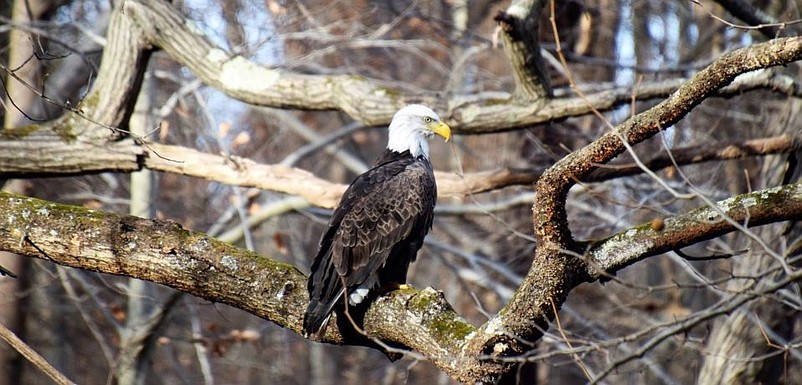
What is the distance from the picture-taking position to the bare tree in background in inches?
163

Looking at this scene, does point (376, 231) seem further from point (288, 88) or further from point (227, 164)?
point (227, 164)

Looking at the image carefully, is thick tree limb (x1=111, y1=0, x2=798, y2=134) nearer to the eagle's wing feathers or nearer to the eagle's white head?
the eagle's white head

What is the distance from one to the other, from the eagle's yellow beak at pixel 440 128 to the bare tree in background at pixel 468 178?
0.21 meters

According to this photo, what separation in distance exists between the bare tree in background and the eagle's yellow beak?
21 centimetres

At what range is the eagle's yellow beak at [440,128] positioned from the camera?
21.4ft

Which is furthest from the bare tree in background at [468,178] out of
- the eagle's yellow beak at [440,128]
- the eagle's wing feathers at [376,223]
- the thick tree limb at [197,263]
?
the eagle's wing feathers at [376,223]

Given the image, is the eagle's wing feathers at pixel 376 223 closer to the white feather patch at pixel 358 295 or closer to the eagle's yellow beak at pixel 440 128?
the white feather patch at pixel 358 295

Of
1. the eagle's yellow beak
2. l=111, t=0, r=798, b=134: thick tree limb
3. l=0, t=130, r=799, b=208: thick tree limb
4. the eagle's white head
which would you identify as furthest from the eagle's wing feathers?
l=111, t=0, r=798, b=134: thick tree limb

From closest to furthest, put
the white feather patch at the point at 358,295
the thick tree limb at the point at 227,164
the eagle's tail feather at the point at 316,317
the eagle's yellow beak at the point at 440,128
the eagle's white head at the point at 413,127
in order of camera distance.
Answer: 1. the eagle's tail feather at the point at 316,317
2. the white feather patch at the point at 358,295
3. the thick tree limb at the point at 227,164
4. the eagle's yellow beak at the point at 440,128
5. the eagle's white head at the point at 413,127

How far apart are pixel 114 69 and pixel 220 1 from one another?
3.56 m

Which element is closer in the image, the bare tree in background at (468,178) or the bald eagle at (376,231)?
the bare tree in background at (468,178)

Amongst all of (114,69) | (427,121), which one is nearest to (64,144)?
(114,69)

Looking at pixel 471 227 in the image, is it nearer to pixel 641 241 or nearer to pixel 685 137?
pixel 685 137

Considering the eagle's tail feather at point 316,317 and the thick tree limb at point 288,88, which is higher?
the thick tree limb at point 288,88
